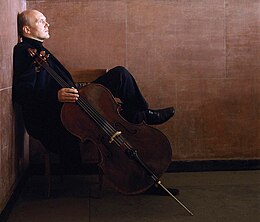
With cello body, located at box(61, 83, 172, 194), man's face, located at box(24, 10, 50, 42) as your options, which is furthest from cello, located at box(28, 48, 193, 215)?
man's face, located at box(24, 10, 50, 42)

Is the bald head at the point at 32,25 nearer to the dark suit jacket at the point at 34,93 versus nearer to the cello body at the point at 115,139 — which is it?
the dark suit jacket at the point at 34,93

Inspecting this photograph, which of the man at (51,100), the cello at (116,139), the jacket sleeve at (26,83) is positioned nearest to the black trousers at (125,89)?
the man at (51,100)

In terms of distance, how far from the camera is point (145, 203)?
2.69 metres

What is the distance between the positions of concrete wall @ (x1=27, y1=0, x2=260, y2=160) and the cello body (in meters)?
0.85

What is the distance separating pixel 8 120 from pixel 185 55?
1408 millimetres

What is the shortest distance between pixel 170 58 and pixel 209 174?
843 mm

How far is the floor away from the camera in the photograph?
8.05 ft

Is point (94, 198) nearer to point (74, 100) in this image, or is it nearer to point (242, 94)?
point (74, 100)

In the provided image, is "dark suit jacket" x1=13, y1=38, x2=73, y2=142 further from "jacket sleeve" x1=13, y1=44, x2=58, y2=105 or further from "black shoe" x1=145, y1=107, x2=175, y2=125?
"black shoe" x1=145, y1=107, x2=175, y2=125

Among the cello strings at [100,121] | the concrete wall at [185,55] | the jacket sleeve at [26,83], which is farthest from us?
the concrete wall at [185,55]

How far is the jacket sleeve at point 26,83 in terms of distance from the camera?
8.79ft


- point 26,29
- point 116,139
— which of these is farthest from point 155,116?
point 26,29

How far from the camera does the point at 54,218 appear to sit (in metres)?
2.46

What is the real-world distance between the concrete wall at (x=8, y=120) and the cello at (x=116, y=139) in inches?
11.9
